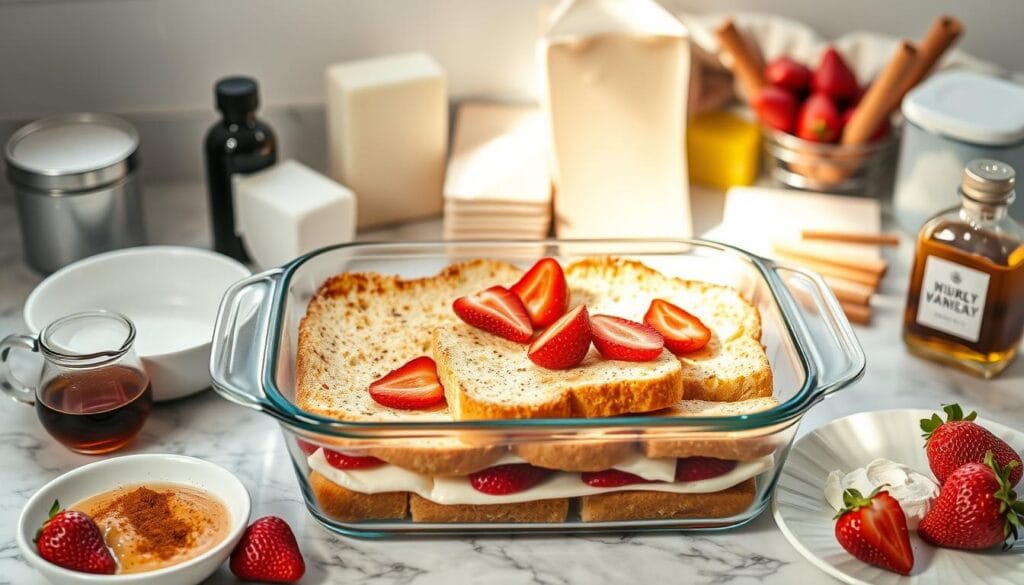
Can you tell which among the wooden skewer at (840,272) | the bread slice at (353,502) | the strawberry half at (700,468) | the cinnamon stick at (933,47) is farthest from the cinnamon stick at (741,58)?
the bread slice at (353,502)

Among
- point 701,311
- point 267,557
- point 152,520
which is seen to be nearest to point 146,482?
point 152,520

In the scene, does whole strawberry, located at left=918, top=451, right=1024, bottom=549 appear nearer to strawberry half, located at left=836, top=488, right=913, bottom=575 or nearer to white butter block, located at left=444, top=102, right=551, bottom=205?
strawberry half, located at left=836, top=488, right=913, bottom=575

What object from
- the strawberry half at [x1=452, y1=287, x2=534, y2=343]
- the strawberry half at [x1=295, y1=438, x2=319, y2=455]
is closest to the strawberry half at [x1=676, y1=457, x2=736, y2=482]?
the strawberry half at [x1=452, y1=287, x2=534, y2=343]

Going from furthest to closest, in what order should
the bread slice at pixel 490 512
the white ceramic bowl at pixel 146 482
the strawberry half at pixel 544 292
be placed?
the strawberry half at pixel 544 292 → the bread slice at pixel 490 512 → the white ceramic bowl at pixel 146 482

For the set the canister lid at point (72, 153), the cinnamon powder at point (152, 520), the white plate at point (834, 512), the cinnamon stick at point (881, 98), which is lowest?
the white plate at point (834, 512)

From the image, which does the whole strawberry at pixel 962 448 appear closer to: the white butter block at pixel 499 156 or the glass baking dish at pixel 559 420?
the glass baking dish at pixel 559 420

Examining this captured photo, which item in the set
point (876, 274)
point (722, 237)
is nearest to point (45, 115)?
point (722, 237)
